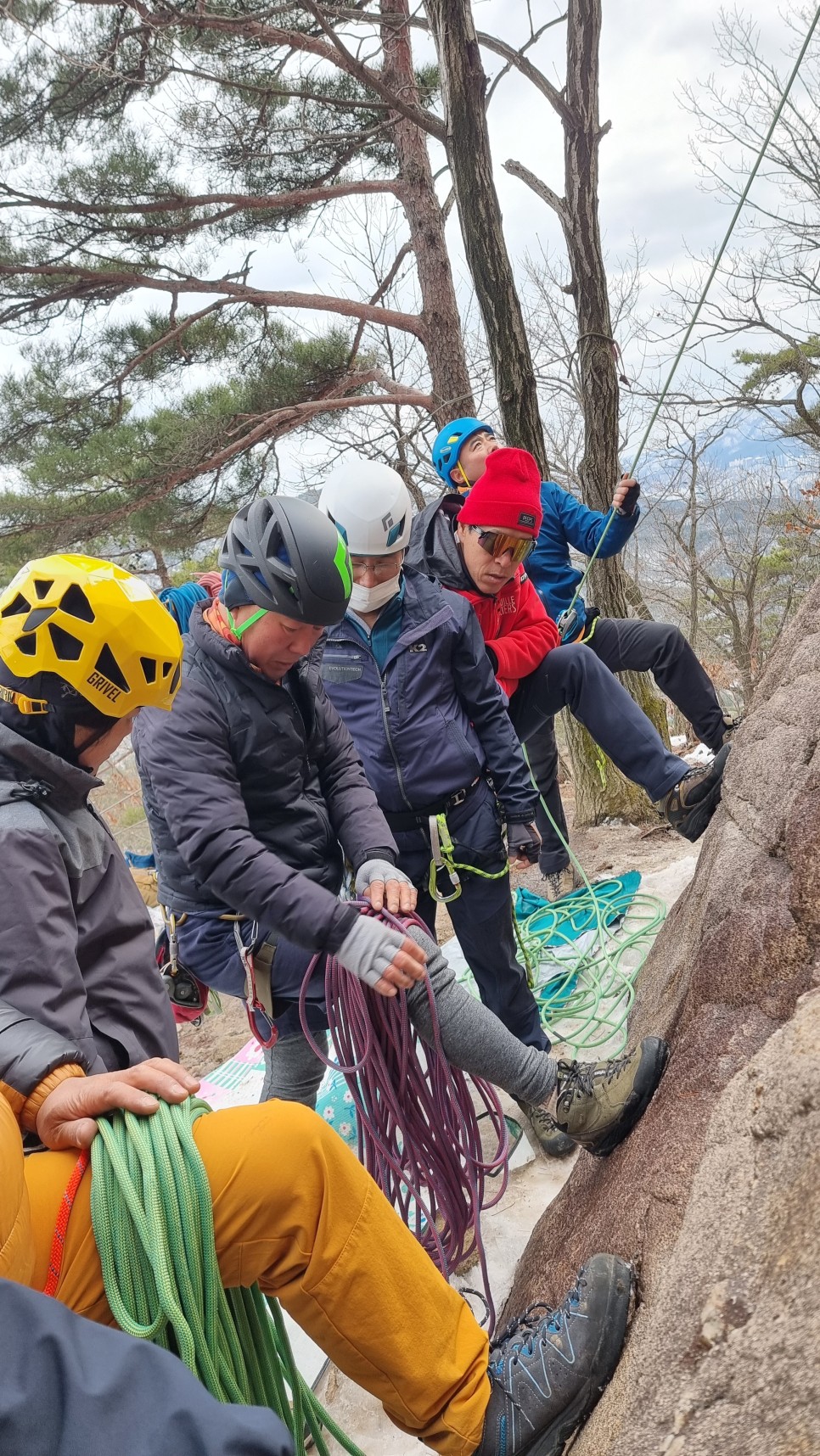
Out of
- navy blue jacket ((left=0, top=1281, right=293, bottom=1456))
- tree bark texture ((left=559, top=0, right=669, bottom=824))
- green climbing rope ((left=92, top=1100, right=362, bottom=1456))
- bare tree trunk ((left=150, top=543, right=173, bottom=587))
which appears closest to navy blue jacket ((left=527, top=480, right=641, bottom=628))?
tree bark texture ((left=559, top=0, right=669, bottom=824))

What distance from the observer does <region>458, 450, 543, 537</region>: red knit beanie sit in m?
2.73

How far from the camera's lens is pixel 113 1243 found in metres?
1.19

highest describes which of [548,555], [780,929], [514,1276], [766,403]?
[766,403]

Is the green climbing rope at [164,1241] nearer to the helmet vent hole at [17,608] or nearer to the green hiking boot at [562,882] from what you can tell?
the helmet vent hole at [17,608]

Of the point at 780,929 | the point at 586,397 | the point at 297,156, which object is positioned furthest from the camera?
the point at 297,156

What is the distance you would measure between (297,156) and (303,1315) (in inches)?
284

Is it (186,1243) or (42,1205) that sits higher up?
(42,1205)

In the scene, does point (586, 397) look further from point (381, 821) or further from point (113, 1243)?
point (113, 1243)

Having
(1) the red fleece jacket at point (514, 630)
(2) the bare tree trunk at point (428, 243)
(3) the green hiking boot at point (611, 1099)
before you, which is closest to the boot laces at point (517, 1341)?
(3) the green hiking boot at point (611, 1099)

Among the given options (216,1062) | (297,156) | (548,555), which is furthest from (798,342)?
(216,1062)

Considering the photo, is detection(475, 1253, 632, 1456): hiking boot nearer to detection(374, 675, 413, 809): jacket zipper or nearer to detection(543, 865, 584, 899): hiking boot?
detection(374, 675, 413, 809): jacket zipper

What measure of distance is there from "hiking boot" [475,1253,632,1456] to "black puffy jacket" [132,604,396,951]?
2.42ft

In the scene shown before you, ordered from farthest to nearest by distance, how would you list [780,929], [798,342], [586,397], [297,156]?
[798,342] → [297,156] → [586,397] → [780,929]

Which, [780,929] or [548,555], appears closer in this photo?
[780,929]
